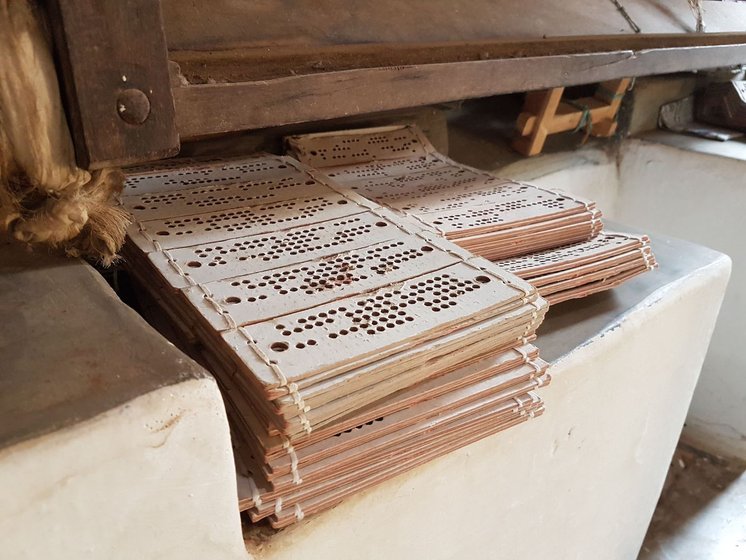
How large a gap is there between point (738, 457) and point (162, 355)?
2.45 metres

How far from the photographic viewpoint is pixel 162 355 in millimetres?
572

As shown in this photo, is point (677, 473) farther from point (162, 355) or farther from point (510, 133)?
point (162, 355)

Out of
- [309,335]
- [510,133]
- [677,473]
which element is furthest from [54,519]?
[677,473]

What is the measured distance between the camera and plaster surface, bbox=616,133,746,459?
6.77 feet

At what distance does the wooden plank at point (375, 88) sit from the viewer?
0.84m

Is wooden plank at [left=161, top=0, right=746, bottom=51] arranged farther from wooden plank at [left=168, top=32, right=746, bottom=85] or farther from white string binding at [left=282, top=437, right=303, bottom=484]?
white string binding at [left=282, top=437, right=303, bottom=484]

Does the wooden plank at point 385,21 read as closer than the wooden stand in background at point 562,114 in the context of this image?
Yes

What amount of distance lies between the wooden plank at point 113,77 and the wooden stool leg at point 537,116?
1.45 metres

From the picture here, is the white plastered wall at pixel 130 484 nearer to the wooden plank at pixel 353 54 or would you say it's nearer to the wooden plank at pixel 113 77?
the wooden plank at pixel 113 77

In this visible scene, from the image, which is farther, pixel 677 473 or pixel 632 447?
pixel 677 473

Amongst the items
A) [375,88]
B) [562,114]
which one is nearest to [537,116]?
[562,114]

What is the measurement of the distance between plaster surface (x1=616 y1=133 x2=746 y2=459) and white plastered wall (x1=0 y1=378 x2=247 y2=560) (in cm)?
199

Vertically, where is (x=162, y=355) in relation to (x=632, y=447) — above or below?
above

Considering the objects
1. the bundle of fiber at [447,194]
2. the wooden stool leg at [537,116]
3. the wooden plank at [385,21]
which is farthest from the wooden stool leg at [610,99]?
the bundle of fiber at [447,194]
